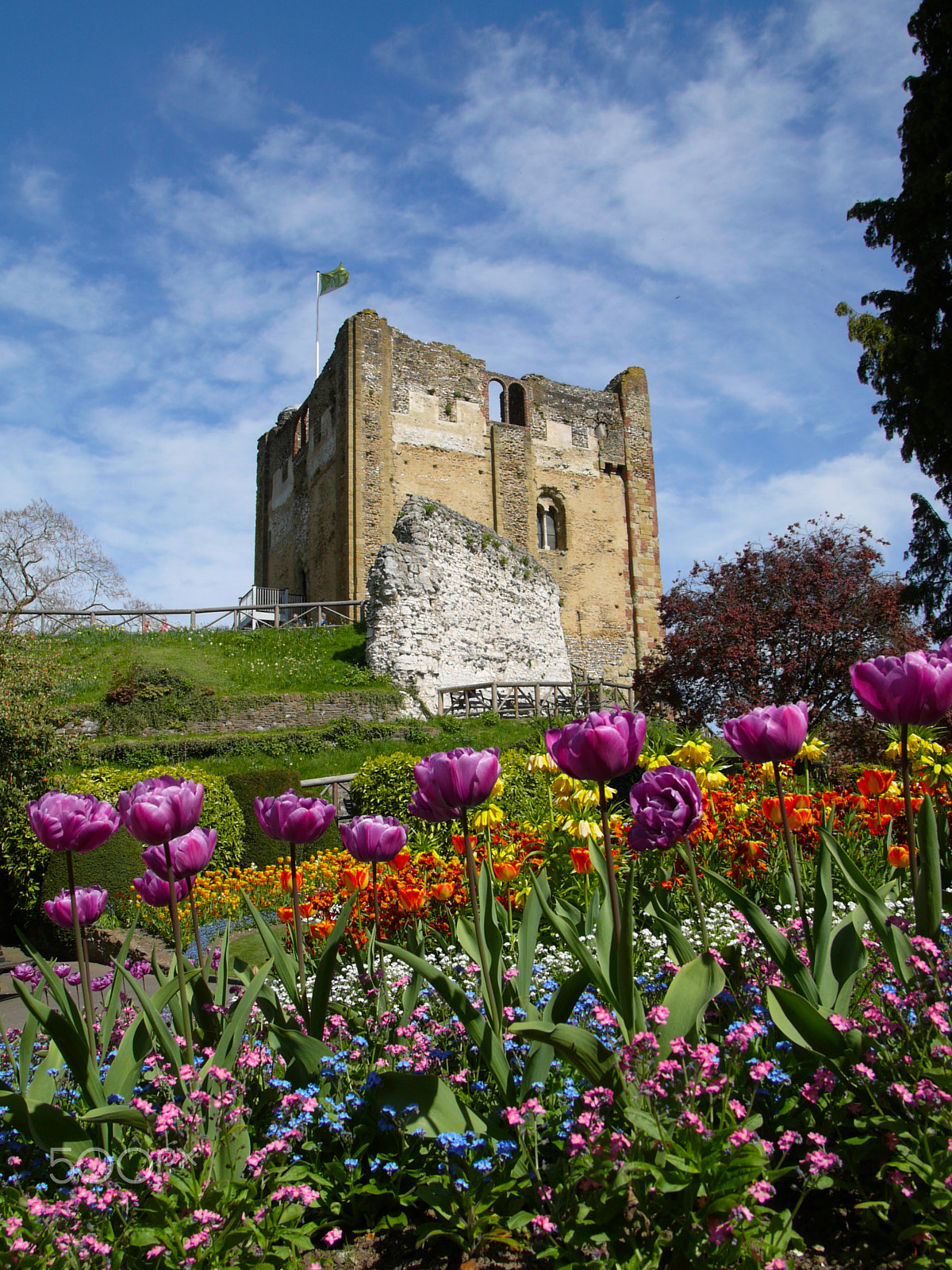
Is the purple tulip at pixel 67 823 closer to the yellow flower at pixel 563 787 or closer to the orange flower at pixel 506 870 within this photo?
the orange flower at pixel 506 870

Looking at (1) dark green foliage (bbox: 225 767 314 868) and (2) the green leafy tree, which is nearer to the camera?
(1) dark green foliage (bbox: 225 767 314 868)

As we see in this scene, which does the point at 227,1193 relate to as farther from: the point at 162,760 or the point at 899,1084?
the point at 162,760

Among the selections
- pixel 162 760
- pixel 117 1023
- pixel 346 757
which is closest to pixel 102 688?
pixel 162 760

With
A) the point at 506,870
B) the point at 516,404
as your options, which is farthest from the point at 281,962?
the point at 516,404

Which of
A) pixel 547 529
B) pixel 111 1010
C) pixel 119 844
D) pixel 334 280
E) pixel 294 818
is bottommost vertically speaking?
pixel 119 844

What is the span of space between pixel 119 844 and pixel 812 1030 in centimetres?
732

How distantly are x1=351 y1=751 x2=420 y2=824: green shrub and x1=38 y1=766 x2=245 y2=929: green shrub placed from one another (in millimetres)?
1508

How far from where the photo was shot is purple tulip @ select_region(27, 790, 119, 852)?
2.17 m

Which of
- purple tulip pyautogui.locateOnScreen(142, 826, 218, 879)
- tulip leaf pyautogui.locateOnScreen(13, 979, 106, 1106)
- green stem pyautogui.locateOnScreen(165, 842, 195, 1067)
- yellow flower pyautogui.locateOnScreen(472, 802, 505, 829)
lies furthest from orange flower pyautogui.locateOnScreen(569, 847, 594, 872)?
tulip leaf pyautogui.locateOnScreen(13, 979, 106, 1106)

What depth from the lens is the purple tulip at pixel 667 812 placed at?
218cm

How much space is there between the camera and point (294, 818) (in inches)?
97.1

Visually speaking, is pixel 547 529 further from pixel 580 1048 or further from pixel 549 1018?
pixel 580 1048

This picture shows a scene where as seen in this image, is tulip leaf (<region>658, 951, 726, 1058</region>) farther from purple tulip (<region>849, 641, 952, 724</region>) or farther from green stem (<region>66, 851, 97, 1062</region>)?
green stem (<region>66, 851, 97, 1062</region>)

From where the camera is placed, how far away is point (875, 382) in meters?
12.4
